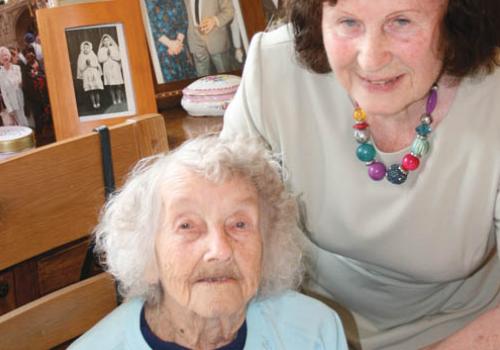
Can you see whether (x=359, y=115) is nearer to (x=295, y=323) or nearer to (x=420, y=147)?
(x=420, y=147)

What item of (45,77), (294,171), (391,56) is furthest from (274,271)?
(45,77)

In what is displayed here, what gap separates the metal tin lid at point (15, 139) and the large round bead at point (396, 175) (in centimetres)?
84

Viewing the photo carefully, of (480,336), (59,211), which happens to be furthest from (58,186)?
(480,336)

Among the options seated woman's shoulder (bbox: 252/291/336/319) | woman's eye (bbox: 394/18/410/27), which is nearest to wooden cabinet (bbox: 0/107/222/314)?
seated woman's shoulder (bbox: 252/291/336/319)

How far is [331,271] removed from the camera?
1.49m

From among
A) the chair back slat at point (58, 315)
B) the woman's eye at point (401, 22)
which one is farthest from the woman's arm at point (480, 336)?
the chair back slat at point (58, 315)

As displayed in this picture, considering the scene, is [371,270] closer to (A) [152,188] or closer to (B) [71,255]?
(A) [152,188]

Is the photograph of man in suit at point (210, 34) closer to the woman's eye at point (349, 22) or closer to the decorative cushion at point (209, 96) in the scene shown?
the decorative cushion at point (209, 96)

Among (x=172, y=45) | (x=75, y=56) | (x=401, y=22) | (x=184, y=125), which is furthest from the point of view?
(x=172, y=45)

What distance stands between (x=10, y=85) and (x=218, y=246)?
2.97 feet

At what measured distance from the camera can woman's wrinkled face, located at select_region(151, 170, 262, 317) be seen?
111 centimetres

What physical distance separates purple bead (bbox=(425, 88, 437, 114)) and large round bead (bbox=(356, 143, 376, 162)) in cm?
13

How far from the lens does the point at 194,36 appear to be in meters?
2.03

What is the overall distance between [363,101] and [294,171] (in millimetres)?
237
